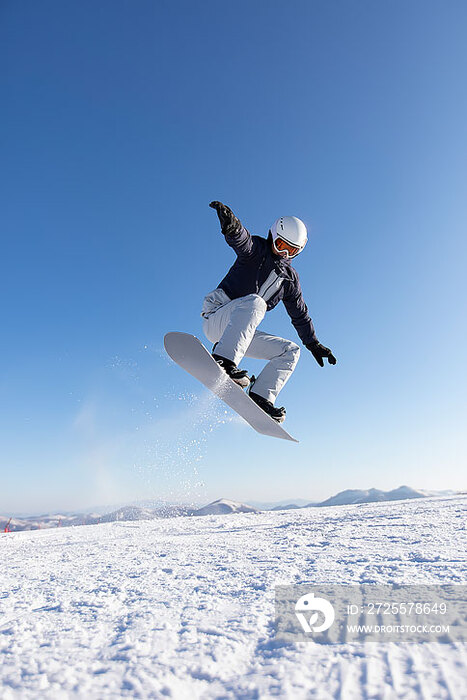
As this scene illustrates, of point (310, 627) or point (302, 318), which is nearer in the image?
point (310, 627)

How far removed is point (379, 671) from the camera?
48.3 inches

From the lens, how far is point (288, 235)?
4832 mm

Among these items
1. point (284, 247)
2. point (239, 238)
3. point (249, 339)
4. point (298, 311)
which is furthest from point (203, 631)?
point (298, 311)

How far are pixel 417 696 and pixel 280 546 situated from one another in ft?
8.56

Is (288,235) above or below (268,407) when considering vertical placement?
above

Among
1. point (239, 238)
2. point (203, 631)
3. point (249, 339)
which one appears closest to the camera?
point (203, 631)

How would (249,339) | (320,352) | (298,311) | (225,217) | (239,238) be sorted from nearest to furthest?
1. (225,217)
2. (239,238)
3. (249,339)
4. (298,311)
5. (320,352)

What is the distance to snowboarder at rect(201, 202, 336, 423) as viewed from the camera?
4.60 metres

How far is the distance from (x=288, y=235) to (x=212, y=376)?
221cm

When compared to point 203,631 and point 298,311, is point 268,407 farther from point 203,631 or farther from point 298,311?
point 203,631

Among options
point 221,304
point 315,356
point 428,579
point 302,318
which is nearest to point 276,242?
point 221,304

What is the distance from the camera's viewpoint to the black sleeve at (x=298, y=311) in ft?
18.2

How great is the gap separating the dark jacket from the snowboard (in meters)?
1.09

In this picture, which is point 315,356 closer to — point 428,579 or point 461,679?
point 428,579
